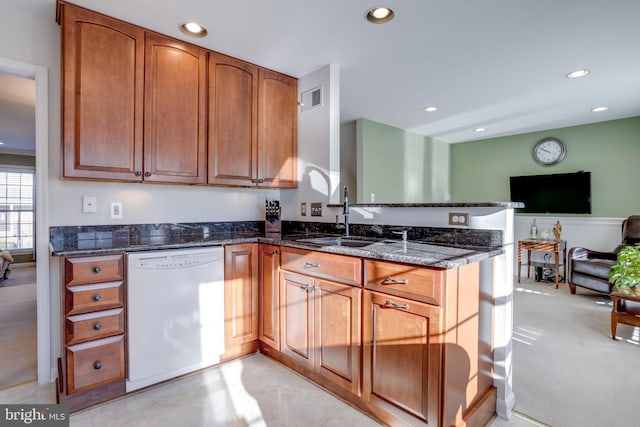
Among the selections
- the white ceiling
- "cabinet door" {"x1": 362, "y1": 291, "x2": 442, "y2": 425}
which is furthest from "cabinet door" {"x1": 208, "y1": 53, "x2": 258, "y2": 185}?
"cabinet door" {"x1": 362, "y1": 291, "x2": 442, "y2": 425}

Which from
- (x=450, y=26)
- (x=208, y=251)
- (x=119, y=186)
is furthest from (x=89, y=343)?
(x=450, y=26)

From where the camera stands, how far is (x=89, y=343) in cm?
181

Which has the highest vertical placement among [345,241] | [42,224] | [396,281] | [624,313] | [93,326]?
[42,224]

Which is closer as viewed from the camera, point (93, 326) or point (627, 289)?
point (93, 326)

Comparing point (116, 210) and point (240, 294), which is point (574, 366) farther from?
point (116, 210)

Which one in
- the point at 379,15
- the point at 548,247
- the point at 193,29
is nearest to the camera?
the point at 379,15

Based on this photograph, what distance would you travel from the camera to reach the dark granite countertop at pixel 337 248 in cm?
153

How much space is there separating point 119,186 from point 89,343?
112 cm

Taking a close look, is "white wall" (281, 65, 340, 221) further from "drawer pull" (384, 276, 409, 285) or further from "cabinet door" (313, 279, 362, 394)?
"drawer pull" (384, 276, 409, 285)

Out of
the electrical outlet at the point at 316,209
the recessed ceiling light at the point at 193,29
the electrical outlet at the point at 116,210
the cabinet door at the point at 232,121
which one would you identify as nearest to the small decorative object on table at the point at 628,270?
the electrical outlet at the point at 316,209

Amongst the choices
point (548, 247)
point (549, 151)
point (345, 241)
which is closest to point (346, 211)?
point (345, 241)

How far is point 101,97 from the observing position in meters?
2.06

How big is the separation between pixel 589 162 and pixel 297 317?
16.8 ft

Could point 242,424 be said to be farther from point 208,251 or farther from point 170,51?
point 170,51
